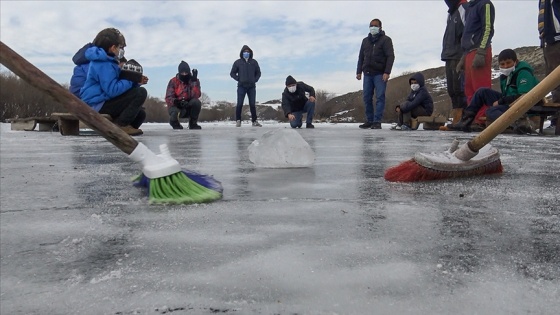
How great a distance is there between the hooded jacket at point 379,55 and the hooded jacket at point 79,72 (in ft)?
14.5

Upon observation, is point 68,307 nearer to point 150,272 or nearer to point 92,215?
A: point 150,272

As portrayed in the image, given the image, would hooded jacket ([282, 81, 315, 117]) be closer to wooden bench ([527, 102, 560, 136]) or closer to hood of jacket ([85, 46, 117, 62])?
wooden bench ([527, 102, 560, 136])

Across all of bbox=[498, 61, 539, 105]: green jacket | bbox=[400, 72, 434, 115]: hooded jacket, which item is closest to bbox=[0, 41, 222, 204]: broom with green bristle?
bbox=[498, 61, 539, 105]: green jacket

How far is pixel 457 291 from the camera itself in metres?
0.83

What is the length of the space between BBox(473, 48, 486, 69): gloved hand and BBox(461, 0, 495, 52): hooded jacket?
56 mm

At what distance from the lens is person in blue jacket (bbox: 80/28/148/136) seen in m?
4.99

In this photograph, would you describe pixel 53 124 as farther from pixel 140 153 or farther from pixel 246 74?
pixel 140 153

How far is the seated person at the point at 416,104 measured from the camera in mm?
7918

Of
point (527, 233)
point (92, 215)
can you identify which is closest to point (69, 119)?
point (92, 215)

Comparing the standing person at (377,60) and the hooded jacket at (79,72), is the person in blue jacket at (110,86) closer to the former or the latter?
the hooded jacket at (79,72)

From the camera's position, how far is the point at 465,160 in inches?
85.6

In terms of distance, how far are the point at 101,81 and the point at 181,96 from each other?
134 inches

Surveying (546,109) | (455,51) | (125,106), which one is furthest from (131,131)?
(546,109)

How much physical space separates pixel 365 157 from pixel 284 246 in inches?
84.2
